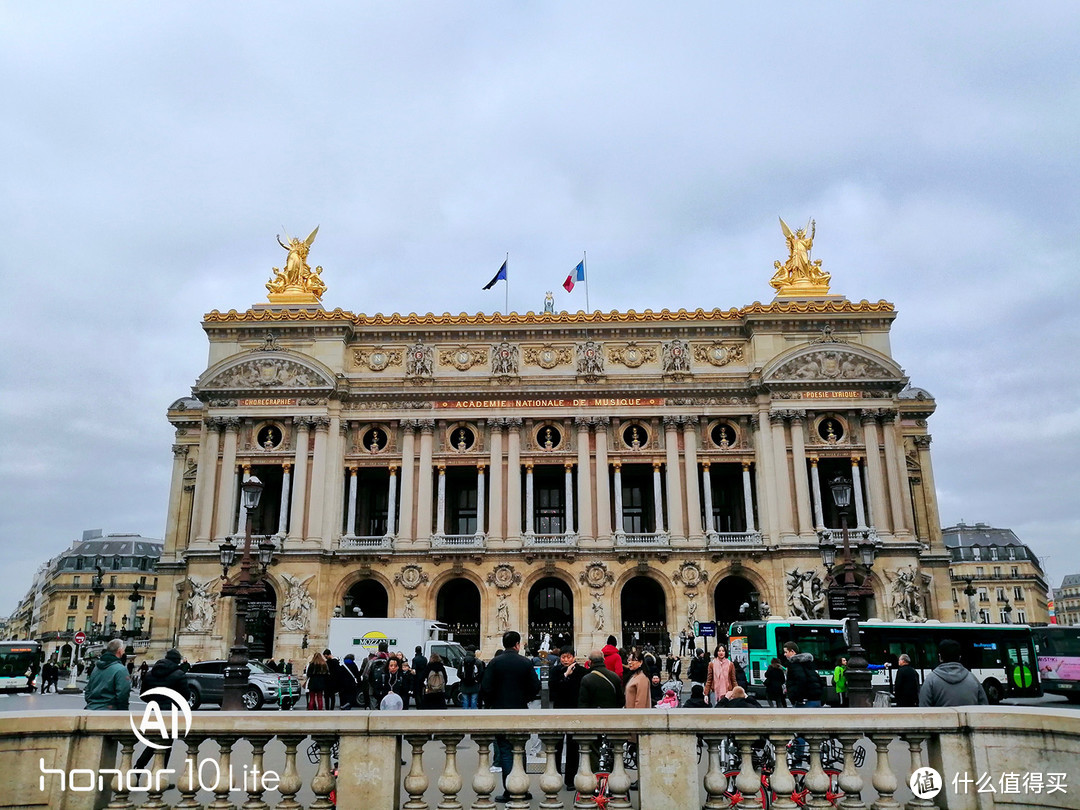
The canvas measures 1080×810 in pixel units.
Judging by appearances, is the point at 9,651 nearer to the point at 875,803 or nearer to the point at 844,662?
the point at 844,662

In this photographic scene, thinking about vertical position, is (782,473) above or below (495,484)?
above

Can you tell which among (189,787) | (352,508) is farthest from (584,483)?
(189,787)

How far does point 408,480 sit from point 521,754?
143 feet

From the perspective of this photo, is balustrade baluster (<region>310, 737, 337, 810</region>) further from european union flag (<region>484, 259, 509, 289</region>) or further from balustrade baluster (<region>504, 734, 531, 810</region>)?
european union flag (<region>484, 259, 509, 289</region>)

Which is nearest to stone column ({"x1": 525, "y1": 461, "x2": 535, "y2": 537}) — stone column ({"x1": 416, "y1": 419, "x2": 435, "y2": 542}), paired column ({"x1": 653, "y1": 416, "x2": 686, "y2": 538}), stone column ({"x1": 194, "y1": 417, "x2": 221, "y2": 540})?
stone column ({"x1": 416, "y1": 419, "x2": 435, "y2": 542})

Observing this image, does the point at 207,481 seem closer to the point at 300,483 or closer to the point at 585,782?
the point at 300,483

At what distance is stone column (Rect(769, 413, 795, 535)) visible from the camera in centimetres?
4978

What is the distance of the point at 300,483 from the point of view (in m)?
51.2

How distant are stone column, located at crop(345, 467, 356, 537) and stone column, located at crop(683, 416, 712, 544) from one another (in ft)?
63.9

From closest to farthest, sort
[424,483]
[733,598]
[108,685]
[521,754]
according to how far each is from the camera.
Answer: [521,754], [108,685], [424,483], [733,598]

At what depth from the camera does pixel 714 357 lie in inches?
2108

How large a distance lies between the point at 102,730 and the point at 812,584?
1745 inches

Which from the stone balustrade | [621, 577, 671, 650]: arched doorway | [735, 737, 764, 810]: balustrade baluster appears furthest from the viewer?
[621, 577, 671, 650]: arched doorway

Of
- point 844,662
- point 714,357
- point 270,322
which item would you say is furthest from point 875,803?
point 270,322
